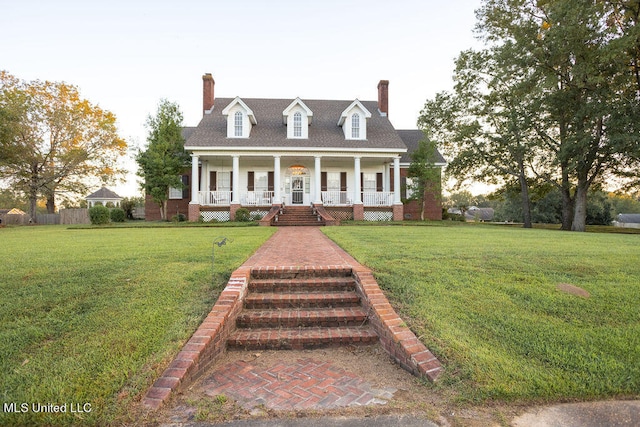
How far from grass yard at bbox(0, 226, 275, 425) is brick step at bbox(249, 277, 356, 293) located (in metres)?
0.57

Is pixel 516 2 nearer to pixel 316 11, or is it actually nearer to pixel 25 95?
pixel 316 11

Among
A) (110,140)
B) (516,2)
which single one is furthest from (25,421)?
(110,140)

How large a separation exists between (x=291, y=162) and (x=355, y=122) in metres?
4.90

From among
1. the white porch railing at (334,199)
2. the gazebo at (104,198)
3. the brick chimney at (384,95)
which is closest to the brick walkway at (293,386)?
the white porch railing at (334,199)

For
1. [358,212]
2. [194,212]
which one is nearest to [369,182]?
[358,212]

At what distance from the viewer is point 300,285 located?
4707 millimetres

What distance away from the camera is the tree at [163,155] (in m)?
19.7

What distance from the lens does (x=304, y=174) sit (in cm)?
2056

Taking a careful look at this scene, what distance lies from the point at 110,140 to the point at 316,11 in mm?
19937

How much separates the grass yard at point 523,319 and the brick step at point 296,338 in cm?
63

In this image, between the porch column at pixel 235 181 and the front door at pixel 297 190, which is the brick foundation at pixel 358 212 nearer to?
the front door at pixel 297 190

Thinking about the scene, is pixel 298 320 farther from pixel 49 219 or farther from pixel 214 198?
pixel 49 219

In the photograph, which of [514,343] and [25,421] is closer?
[25,421]

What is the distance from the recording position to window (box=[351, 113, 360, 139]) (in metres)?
19.6
